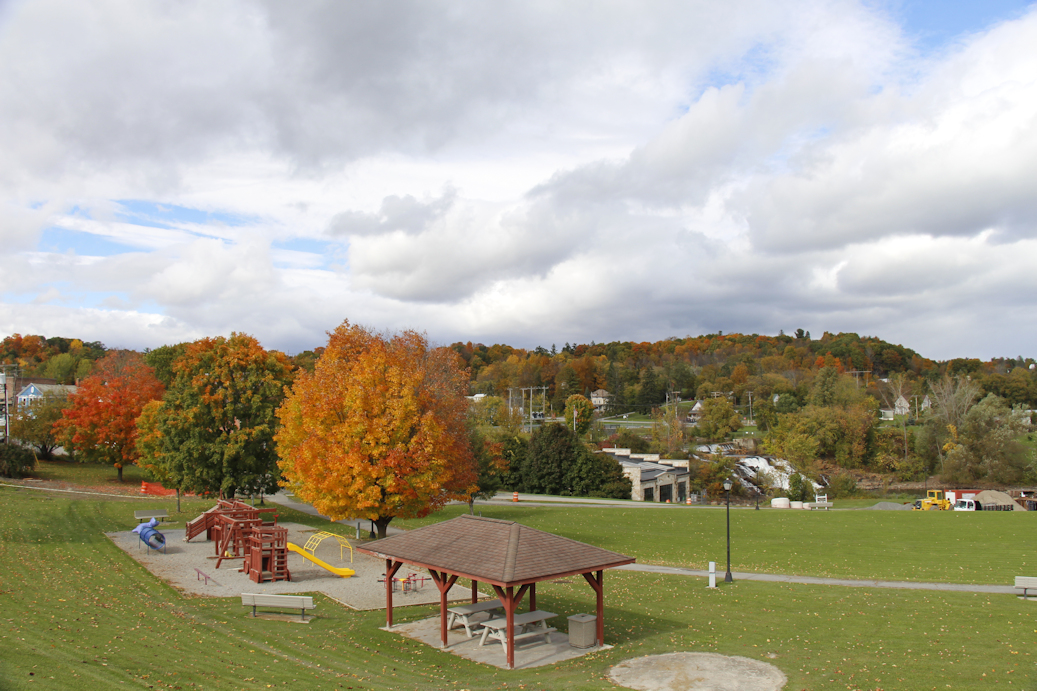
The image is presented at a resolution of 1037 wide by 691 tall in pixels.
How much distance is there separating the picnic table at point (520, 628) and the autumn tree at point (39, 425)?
56348mm

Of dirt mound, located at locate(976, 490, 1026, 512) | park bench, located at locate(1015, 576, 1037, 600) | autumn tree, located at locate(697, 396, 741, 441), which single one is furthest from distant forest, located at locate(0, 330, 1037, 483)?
park bench, located at locate(1015, 576, 1037, 600)

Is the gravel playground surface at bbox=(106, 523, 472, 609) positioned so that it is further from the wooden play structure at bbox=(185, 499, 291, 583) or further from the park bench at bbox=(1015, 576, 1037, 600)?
the park bench at bbox=(1015, 576, 1037, 600)

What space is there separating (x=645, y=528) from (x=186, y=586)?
24.2 meters

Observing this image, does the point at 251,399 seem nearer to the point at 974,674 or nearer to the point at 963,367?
the point at 974,674

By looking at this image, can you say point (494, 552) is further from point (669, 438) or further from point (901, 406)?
point (901, 406)

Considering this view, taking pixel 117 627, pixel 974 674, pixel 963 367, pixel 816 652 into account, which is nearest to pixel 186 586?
pixel 117 627

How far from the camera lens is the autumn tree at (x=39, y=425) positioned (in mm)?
59625

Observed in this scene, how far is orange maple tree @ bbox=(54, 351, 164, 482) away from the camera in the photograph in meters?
53.3

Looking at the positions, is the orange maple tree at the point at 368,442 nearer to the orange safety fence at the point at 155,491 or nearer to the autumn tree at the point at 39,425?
→ the orange safety fence at the point at 155,491

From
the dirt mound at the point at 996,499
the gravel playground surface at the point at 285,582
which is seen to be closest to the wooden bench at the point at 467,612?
the gravel playground surface at the point at 285,582

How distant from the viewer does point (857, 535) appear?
3503 cm

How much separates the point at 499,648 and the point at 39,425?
61665mm

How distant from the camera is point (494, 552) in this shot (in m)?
15.2

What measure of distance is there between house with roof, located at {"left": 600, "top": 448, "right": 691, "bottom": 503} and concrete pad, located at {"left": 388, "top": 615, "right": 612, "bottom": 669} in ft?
156
